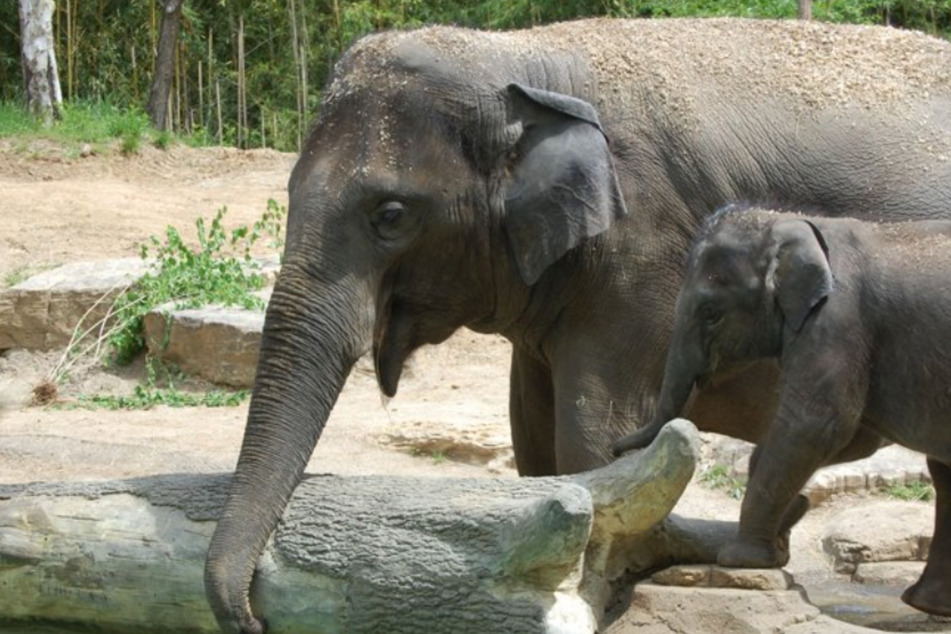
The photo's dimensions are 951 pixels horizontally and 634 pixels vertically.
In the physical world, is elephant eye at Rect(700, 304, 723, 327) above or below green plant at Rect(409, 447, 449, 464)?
above

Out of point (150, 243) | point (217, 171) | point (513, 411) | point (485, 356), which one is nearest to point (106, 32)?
point (217, 171)

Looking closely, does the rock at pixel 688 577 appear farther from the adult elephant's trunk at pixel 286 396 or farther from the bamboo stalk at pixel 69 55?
the bamboo stalk at pixel 69 55

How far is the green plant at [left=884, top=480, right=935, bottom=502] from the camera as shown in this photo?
938cm

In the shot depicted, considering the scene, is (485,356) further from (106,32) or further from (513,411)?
(106,32)

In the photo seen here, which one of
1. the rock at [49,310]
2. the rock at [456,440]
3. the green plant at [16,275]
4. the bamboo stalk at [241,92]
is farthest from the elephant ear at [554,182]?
the bamboo stalk at [241,92]

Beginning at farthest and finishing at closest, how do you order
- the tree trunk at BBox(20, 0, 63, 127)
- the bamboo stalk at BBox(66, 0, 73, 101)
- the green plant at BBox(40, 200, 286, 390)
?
the bamboo stalk at BBox(66, 0, 73, 101) < the tree trunk at BBox(20, 0, 63, 127) < the green plant at BBox(40, 200, 286, 390)

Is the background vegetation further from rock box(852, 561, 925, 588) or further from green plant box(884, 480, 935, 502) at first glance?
rock box(852, 561, 925, 588)

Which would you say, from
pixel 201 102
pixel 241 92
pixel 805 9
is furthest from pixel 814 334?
pixel 201 102

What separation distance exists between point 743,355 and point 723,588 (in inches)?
31.7

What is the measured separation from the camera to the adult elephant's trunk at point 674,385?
6.16 metres

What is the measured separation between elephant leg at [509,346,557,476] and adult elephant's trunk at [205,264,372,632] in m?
1.16

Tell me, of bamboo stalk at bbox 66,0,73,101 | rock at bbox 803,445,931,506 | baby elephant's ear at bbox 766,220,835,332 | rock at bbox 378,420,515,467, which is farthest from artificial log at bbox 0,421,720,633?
bamboo stalk at bbox 66,0,73,101

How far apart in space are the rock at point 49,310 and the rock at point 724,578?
312 inches

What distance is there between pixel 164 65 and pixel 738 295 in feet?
56.3
